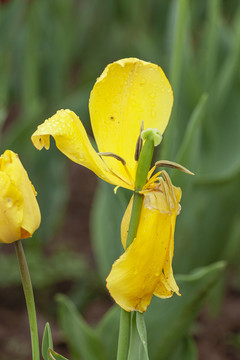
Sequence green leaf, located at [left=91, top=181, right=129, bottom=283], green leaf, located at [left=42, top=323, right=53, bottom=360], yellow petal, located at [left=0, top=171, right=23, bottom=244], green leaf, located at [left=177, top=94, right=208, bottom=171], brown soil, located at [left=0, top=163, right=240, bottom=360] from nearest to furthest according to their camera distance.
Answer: yellow petal, located at [left=0, top=171, right=23, bottom=244] < green leaf, located at [left=42, top=323, right=53, bottom=360] < green leaf, located at [left=177, top=94, right=208, bottom=171] < green leaf, located at [left=91, top=181, right=129, bottom=283] < brown soil, located at [left=0, top=163, right=240, bottom=360]

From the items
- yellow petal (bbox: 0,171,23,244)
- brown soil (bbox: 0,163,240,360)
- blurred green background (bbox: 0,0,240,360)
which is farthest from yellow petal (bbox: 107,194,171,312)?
brown soil (bbox: 0,163,240,360)

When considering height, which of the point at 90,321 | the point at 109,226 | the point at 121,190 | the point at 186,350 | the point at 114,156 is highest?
the point at 114,156

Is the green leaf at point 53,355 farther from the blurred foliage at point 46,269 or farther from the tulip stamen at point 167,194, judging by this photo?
the blurred foliage at point 46,269

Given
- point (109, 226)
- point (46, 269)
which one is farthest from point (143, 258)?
point (46, 269)

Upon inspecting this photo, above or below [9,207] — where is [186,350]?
below

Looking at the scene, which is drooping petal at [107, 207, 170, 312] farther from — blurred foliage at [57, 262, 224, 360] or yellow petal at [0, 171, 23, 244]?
blurred foliage at [57, 262, 224, 360]

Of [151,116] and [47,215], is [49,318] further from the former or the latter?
[151,116]

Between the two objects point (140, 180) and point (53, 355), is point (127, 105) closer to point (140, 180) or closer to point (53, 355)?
point (140, 180)
